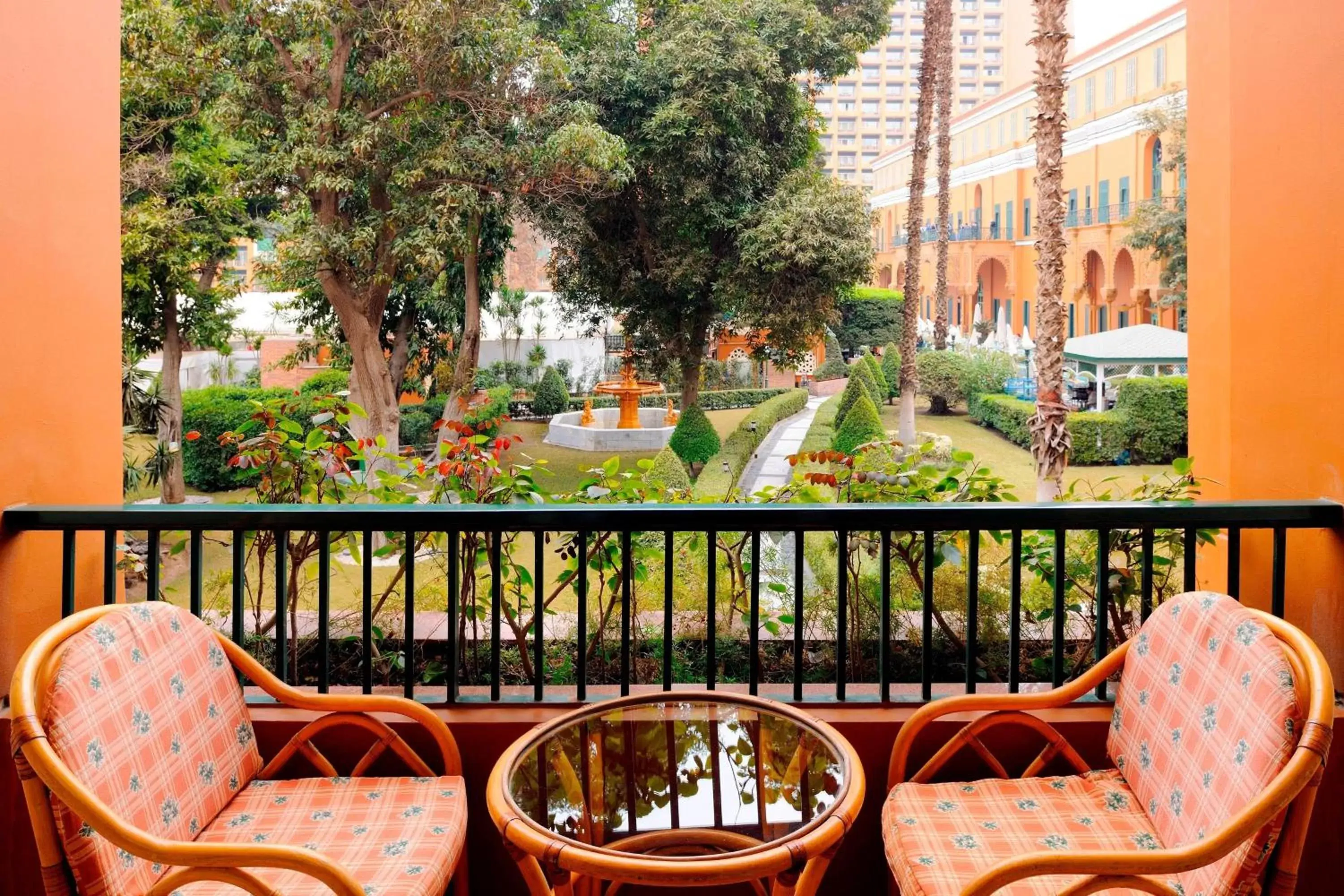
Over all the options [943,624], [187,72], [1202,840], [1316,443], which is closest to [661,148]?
[187,72]

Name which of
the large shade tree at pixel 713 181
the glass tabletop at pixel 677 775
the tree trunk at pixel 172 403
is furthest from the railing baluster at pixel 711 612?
the tree trunk at pixel 172 403

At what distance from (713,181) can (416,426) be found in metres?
4.07

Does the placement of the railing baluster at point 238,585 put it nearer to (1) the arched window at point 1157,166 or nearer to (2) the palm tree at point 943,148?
(1) the arched window at point 1157,166

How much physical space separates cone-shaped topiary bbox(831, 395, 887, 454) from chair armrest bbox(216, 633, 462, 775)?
24.7ft

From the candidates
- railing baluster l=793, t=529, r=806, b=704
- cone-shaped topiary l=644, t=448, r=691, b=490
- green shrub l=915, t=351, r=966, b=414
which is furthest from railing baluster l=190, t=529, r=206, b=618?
green shrub l=915, t=351, r=966, b=414

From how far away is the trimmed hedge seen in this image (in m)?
9.22

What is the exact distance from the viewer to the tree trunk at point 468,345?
33.6 feet

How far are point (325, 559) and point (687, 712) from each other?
28.4 inches

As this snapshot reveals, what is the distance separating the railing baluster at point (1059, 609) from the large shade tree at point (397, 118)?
7.44 m

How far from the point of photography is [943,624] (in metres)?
2.68

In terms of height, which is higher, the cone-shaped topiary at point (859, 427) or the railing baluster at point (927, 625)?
the cone-shaped topiary at point (859, 427)

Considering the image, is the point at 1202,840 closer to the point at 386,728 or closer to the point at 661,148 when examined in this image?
the point at 386,728

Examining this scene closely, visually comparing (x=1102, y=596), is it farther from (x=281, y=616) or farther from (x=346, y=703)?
(x=281, y=616)

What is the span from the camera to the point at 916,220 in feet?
34.7
